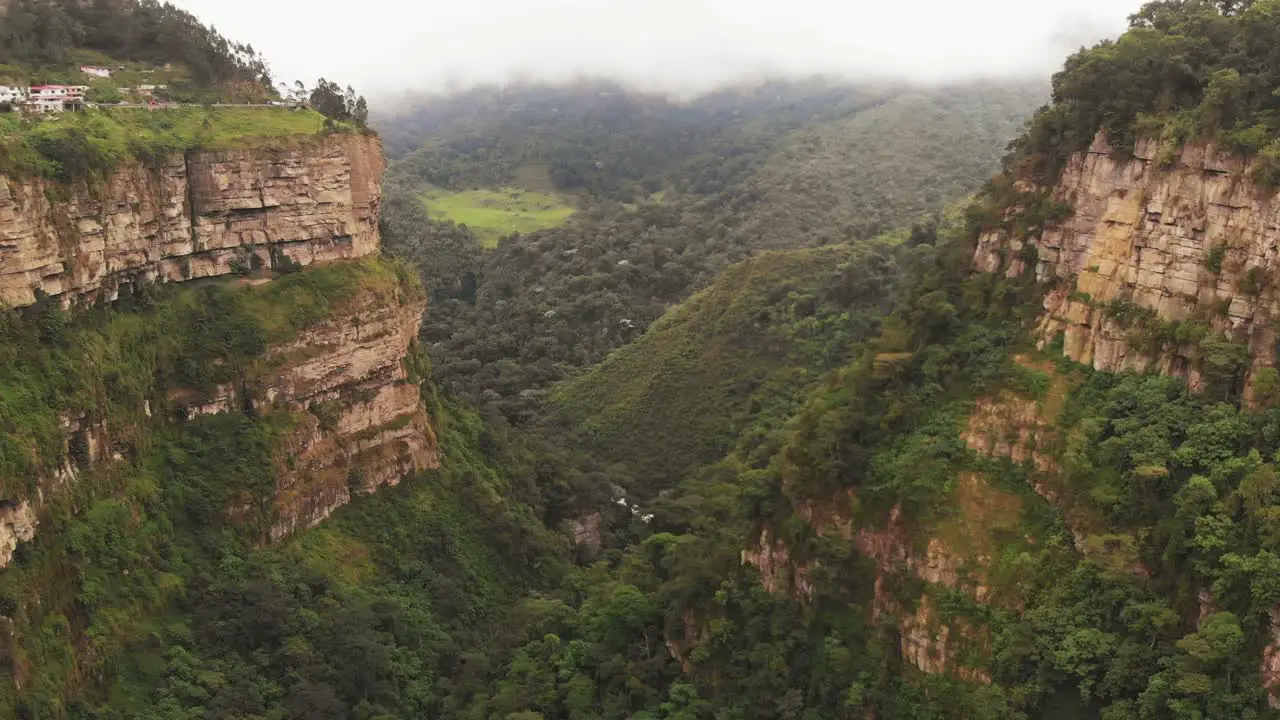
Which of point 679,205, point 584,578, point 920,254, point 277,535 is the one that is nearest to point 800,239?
point 679,205

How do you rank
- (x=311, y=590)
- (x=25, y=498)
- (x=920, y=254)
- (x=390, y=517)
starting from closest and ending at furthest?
(x=25, y=498) < (x=311, y=590) < (x=390, y=517) < (x=920, y=254)

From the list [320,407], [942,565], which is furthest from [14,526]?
[942,565]

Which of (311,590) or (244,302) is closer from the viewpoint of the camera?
(311,590)

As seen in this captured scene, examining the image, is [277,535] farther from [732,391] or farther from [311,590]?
[732,391]

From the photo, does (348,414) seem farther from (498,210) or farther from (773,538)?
(498,210)

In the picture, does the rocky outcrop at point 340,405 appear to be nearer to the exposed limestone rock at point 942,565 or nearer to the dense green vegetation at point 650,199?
the dense green vegetation at point 650,199

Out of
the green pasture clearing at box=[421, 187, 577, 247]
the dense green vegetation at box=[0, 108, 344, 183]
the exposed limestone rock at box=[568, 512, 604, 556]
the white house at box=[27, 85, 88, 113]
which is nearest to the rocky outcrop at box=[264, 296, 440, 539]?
the dense green vegetation at box=[0, 108, 344, 183]

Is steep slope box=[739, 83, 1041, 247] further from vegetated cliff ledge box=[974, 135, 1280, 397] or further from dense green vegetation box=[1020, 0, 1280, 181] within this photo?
vegetated cliff ledge box=[974, 135, 1280, 397]

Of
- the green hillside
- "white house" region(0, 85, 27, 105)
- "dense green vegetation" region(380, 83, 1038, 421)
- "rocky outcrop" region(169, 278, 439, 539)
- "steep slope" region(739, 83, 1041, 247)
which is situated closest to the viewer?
"white house" region(0, 85, 27, 105)
